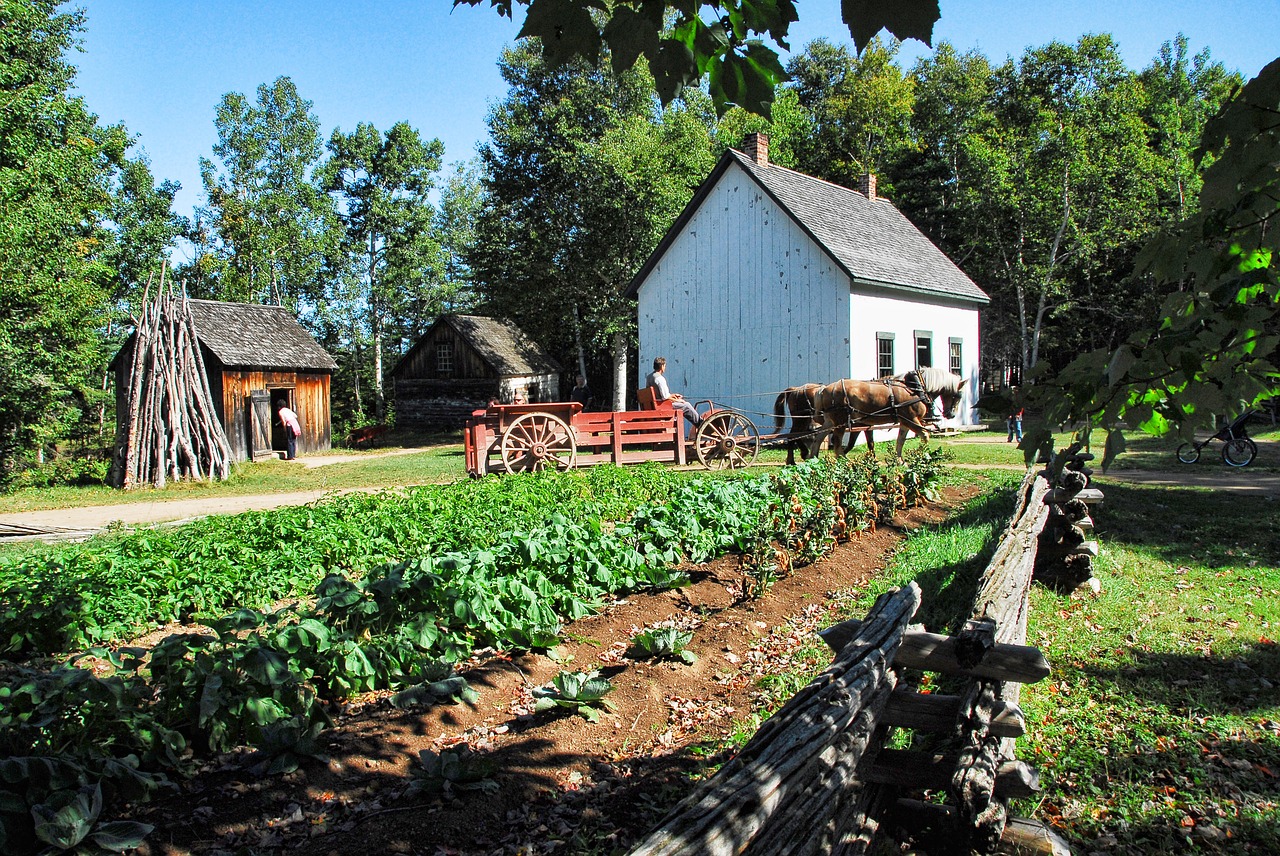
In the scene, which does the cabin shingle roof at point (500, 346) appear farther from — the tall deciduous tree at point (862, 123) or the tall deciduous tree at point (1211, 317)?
the tall deciduous tree at point (1211, 317)

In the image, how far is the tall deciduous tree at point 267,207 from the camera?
39156mm

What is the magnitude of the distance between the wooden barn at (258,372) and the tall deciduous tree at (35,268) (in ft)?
10.6

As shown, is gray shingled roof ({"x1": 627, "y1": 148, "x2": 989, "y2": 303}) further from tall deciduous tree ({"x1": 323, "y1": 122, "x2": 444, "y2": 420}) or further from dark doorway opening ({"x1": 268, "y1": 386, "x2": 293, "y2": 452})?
tall deciduous tree ({"x1": 323, "y1": 122, "x2": 444, "y2": 420})

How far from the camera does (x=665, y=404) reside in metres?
15.0

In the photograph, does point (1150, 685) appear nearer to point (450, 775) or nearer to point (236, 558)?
point (450, 775)

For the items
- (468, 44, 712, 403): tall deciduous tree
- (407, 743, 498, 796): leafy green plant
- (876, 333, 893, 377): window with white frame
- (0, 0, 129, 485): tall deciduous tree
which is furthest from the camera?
(468, 44, 712, 403): tall deciduous tree

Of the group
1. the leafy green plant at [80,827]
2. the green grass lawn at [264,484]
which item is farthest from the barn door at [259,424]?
the leafy green plant at [80,827]

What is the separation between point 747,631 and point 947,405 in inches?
360

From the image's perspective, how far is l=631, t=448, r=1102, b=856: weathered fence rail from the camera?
2.30 m

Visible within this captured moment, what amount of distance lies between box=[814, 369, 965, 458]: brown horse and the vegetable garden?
3.96 m

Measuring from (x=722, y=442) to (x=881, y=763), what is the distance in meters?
11.6

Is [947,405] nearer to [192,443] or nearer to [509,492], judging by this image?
[509,492]

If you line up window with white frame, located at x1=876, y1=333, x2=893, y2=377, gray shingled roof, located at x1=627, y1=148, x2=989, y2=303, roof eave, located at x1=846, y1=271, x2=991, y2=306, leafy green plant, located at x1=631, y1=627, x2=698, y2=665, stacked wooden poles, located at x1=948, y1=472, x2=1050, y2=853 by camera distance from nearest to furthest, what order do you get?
stacked wooden poles, located at x1=948, y1=472, x2=1050, y2=853
leafy green plant, located at x1=631, y1=627, x2=698, y2=665
roof eave, located at x1=846, y1=271, x2=991, y2=306
gray shingled roof, located at x1=627, y1=148, x2=989, y2=303
window with white frame, located at x1=876, y1=333, x2=893, y2=377

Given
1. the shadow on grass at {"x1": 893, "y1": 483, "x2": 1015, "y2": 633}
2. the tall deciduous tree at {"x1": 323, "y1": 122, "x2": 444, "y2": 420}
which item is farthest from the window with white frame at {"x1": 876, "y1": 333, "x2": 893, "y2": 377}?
the tall deciduous tree at {"x1": 323, "y1": 122, "x2": 444, "y2": 420}
